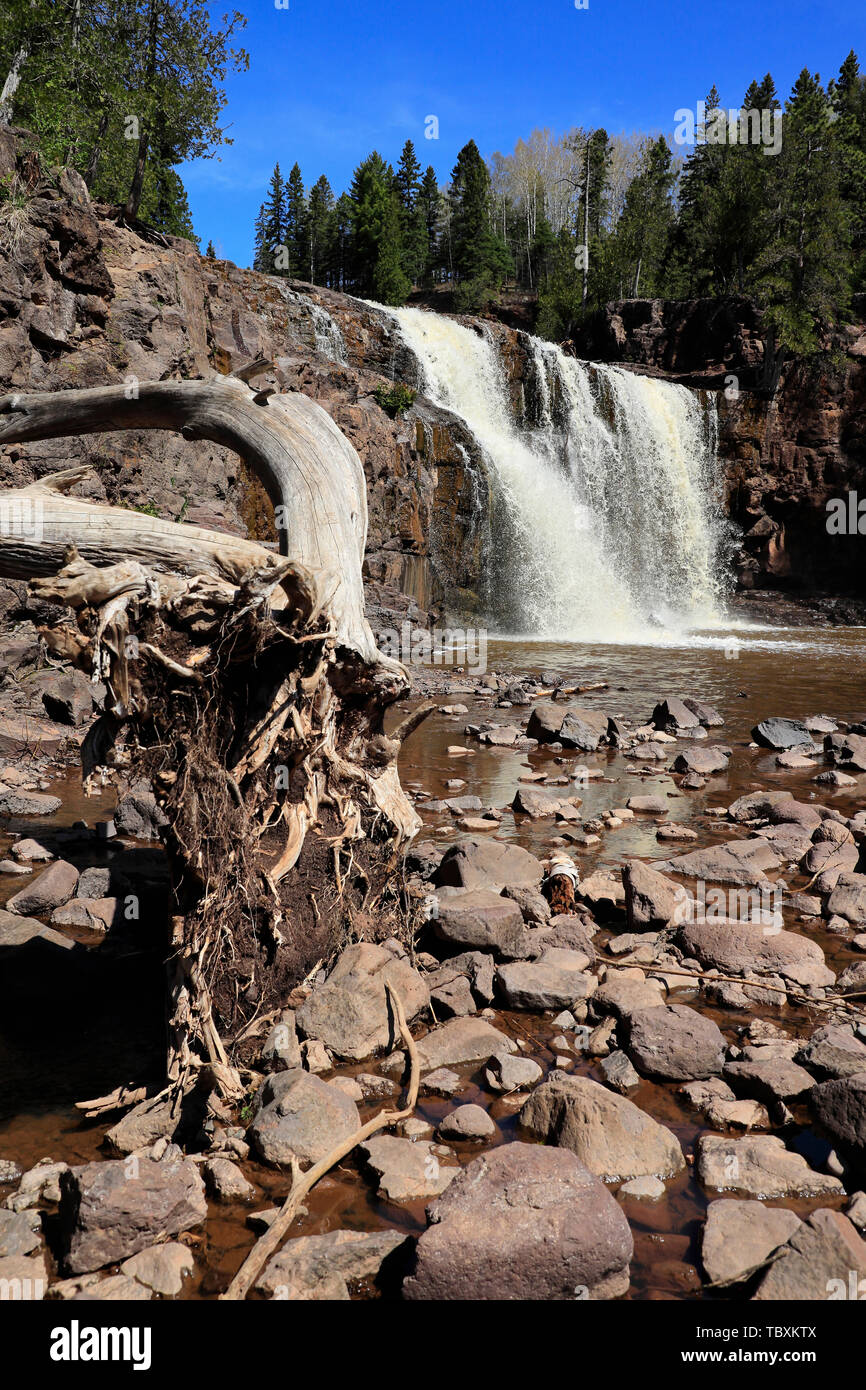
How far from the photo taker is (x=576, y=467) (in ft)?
89.3

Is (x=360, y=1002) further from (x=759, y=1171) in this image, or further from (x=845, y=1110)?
(x=845, y=1110)

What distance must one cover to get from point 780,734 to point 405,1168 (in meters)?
9.32

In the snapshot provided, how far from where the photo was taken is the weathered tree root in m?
2.58

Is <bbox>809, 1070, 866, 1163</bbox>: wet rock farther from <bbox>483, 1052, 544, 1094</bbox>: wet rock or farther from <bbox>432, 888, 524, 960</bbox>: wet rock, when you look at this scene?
<bbox>432, 888, 524, 960</bbox>: wet rock

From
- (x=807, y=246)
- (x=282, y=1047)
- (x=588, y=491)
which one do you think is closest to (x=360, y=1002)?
(x=282, y=1047)

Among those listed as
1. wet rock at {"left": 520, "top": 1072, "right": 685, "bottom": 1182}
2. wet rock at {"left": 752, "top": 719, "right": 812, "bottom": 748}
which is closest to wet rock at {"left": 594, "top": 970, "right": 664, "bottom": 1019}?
wet rock at {"left": 520, "top": 1072, "right": 685, "bottom": 1182}

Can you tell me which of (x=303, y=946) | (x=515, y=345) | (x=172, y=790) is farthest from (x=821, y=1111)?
(x=515, y=345)

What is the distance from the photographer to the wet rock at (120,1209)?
2643mm

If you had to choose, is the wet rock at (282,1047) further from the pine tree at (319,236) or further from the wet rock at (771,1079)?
the pine tree at (319,236)

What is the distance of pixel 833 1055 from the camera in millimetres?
3596

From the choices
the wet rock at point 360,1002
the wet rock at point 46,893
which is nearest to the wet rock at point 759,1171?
the wet rock at point 360,1002

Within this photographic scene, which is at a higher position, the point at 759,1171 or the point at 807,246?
the point at 807,246
